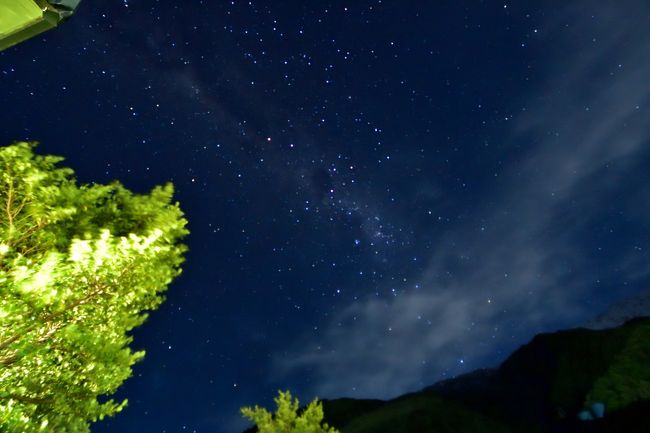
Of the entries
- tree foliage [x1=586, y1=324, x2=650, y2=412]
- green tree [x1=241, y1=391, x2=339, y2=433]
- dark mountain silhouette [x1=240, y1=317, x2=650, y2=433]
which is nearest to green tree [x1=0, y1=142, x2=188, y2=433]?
green tree [x1=241, y1=391, x2=339, y2=433]

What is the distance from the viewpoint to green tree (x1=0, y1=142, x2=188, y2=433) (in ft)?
20.5

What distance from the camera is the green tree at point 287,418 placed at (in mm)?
16406

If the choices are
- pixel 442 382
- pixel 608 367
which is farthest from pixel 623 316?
pixel 442 382

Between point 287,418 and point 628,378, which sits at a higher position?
point 287,418

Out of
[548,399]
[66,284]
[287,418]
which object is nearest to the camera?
[66,284]

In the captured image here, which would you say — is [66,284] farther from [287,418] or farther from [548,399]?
[548,399]

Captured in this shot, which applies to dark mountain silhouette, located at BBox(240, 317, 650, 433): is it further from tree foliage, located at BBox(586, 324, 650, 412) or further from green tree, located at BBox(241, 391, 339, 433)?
green tree, located at BBox(241, 391, 339, 433)

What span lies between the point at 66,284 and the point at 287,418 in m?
14.1

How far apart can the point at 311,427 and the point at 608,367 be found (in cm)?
2589

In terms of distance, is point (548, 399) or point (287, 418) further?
point (548, 399)

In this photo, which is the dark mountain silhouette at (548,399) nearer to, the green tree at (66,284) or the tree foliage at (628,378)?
the tree foliage at (628,378)

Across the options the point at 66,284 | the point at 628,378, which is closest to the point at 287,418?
the point at 66,284

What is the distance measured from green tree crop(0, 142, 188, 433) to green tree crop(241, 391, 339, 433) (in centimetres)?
1046

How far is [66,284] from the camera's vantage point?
22.6 ft
